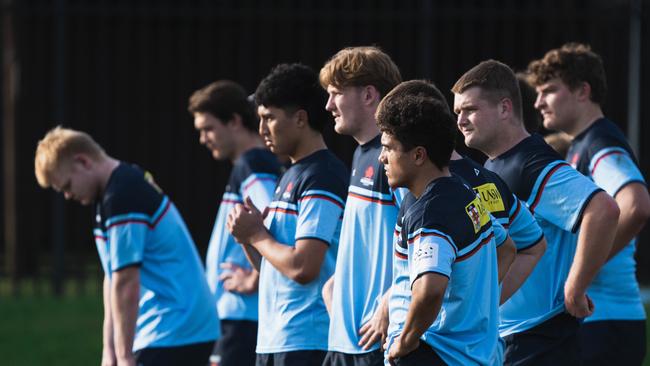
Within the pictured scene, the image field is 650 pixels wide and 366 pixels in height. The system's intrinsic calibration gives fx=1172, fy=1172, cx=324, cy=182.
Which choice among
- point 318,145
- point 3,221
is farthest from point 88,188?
point 3,221

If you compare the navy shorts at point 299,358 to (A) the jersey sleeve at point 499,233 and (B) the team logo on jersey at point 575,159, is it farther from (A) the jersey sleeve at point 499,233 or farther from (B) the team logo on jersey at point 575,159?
(B) the team logo on jersey at point 575,159

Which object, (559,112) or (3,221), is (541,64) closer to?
(559,112)

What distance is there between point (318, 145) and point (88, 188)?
1165 millimetres

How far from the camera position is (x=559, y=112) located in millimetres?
5617

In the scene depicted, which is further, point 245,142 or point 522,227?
point 245,142

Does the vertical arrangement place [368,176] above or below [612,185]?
above

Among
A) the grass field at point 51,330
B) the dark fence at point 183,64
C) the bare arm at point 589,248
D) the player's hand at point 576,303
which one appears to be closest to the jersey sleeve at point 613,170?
the bare arm at point 589,248

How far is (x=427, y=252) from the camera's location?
3.76 meters

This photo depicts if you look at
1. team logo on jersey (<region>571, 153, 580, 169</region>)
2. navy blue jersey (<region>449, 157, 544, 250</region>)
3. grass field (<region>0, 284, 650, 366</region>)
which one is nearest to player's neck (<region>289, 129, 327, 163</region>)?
navy blue jersey (<region>449, 157, 544, 250</region>)

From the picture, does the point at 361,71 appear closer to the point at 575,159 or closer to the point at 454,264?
the point at 454,264

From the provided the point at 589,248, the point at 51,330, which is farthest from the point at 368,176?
the point at 51,330

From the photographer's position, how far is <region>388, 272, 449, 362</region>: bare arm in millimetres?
3732

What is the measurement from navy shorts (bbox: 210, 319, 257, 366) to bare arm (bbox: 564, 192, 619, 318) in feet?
7.03

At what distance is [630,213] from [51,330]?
21.6 ft
